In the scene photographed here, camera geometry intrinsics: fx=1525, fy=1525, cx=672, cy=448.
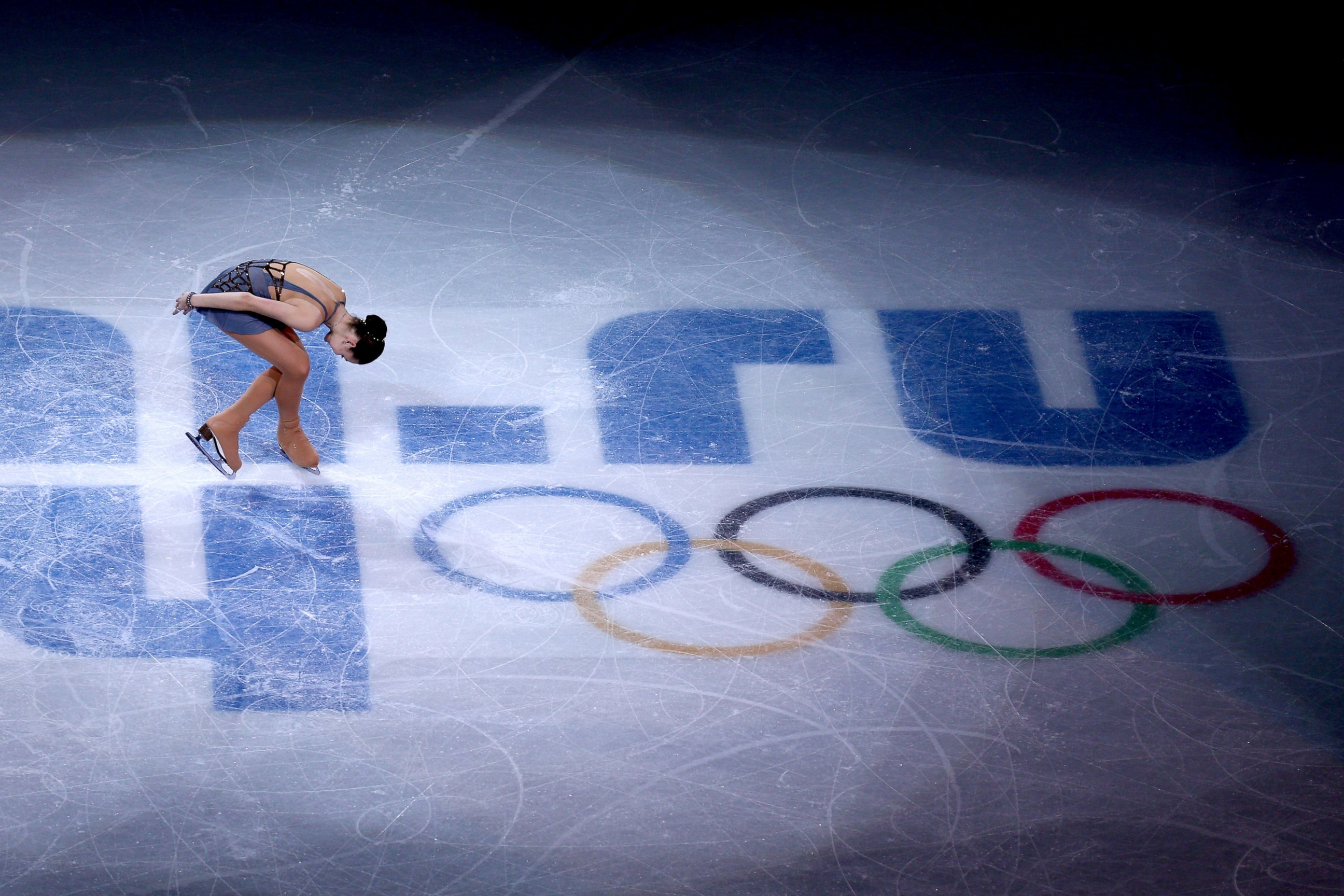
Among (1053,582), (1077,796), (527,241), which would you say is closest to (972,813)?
(1077,796)

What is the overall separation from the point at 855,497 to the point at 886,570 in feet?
1.63

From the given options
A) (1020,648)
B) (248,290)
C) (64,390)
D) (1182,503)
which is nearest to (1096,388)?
(1182,503)

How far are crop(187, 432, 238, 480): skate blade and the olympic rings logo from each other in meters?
0.89

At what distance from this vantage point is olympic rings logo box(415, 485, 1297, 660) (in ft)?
19.5

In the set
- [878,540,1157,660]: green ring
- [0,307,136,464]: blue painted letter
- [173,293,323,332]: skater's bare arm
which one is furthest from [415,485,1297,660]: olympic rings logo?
[0,307,136,464]: blue painted letter

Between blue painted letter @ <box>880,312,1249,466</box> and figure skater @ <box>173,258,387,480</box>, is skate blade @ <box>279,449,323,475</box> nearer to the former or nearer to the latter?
figure skater @ <box>173,258,387,480</box>

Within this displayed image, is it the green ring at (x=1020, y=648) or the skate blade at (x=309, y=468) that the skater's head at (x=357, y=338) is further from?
the green ring at (x=1020, y=648)

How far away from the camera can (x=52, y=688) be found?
17.9 ft

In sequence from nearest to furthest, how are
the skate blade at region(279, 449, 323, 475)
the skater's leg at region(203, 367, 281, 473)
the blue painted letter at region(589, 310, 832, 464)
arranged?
the skater's leg at region(203, 367, 281, 473) < the skate blade at region(279, 449, 323, 475) < the blue painted letter at region(589, 310, 832, 464)

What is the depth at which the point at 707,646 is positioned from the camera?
5887 mm

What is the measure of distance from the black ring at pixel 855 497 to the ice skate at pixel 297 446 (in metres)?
1.77

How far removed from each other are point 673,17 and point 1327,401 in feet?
17.0

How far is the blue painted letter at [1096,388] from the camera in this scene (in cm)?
711

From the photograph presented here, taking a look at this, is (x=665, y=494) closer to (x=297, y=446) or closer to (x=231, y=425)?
(x=297, y=446)
